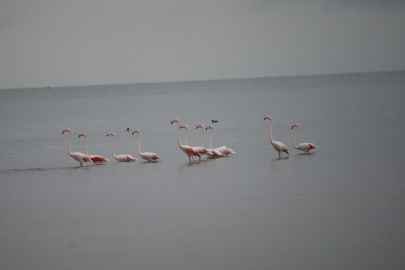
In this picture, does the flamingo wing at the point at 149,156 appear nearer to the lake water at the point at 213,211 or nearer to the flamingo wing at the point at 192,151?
the lake water at the point at 213,211

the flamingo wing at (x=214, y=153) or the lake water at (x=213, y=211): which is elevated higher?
the flamingo wing at (x=214, y=153)

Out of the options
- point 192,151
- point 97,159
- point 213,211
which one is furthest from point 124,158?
point 213,211

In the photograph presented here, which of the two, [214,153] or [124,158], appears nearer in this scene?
[214,153]

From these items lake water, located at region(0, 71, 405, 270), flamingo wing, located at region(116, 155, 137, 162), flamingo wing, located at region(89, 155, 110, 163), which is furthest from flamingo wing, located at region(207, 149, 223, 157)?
flamingo wing, located at region(89, 155, 110, 163)

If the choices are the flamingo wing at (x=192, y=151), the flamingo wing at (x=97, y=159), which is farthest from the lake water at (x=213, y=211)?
the flamingo wing at (x=192, y=151)

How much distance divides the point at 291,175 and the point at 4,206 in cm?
626

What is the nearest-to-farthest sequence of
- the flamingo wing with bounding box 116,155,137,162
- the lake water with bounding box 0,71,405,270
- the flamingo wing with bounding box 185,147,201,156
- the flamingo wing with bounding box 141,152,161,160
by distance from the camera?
the lake water with bounding box 0,71,405,270 → the flamingo wing with bounding box 185,147,201,156 → the flamingo wing with bounding box 141,152,161,160 → the flamingo wing with bounding box 116,155,137,162

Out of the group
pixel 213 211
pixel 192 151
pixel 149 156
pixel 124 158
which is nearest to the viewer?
pixel 213 211

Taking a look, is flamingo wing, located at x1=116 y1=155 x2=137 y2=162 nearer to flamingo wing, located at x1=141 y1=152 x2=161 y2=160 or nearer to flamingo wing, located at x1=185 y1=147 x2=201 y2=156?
flamingo wing, located at x1=141 y1=152 x2=161 y2=160

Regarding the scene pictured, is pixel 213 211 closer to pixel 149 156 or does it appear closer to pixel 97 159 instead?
pixel 149 156

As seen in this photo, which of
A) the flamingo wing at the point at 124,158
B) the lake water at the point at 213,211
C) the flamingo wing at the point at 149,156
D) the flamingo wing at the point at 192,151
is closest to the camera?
the lake water at the point at 213,211

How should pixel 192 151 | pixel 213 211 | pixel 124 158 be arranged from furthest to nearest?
pixel 124 158
pixel 192 151
pixel 213 211

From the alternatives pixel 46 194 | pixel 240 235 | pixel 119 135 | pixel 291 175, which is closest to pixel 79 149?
pixel 119 135

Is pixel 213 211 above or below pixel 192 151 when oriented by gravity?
below
